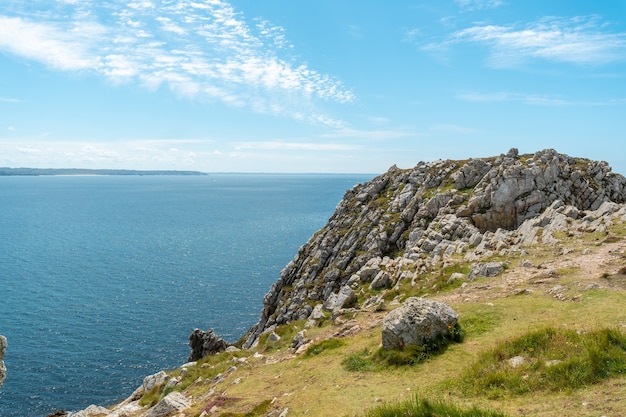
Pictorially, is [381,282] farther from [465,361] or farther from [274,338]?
[465,361]

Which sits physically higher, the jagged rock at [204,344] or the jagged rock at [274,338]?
the jagged rock at [274,338]

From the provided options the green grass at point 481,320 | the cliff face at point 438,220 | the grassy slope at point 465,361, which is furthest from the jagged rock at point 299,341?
the green grass at point 481,320

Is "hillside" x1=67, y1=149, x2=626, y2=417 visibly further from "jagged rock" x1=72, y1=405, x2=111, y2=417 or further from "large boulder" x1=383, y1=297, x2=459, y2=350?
"large boulder" x1=383, y1=297, x2=459, y2=350

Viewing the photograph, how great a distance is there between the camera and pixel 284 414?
1495 cm

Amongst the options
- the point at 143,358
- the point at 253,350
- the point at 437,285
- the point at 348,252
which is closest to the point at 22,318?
the point at 143,358

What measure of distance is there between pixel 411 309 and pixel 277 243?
416ft

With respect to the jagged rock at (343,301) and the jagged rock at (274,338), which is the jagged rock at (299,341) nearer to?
the jagged rock at (274,338)

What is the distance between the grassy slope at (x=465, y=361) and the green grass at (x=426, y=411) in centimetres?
98

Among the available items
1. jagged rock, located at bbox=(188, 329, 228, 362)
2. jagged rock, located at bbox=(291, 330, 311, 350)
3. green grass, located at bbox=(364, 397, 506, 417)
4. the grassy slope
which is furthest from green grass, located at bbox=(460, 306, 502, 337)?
jagged rock, located at bbox=(188, 329, 228, 362)

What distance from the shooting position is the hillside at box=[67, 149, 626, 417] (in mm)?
13945

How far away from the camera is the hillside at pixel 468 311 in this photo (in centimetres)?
1395

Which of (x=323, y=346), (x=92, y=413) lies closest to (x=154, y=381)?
(x=92, y=413)

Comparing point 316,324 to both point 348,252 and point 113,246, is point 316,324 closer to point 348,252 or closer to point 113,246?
point 348,252

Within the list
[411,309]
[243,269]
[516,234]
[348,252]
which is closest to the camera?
[411,309]
